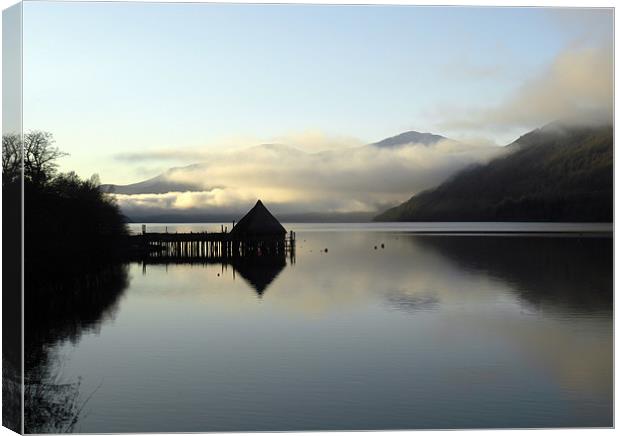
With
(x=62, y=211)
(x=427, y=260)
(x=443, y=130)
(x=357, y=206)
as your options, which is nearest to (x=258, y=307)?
(x=357, y=206)

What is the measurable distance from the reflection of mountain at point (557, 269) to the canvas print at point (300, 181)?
144 mm

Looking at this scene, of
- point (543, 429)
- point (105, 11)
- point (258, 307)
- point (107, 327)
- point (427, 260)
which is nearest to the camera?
point (543, 429)

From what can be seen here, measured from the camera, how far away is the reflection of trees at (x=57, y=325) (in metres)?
10.9

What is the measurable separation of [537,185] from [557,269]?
19.9ft

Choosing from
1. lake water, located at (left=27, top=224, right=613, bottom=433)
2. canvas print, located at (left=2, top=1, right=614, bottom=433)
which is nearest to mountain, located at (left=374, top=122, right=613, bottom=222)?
canvas print, located at (left=2, top=1, right=614, bottom=433)

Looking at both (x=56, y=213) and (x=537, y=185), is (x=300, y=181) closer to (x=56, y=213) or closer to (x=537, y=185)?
(x=537, y=185)

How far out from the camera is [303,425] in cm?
1106

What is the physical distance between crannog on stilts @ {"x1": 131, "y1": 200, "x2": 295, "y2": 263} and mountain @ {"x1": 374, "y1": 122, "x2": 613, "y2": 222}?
20.3ft

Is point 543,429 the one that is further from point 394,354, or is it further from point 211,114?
point 211,114

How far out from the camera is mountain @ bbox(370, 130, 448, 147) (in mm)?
12956

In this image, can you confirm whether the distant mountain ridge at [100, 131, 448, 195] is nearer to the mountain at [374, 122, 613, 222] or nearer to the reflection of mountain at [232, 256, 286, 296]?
the mountain at [374, 122, 613, 222]

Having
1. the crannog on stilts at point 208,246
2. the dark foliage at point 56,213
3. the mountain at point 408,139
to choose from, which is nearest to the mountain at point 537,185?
the mountain at point 408,139

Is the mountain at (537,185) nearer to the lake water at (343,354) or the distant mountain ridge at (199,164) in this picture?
the lake water at (343,354)

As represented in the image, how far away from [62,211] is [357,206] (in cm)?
501
